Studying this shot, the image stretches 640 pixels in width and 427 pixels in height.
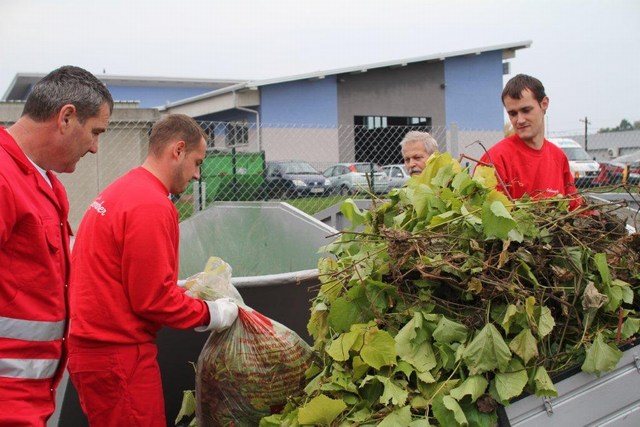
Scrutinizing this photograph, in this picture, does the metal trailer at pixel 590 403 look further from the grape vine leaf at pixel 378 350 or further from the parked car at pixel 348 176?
the parked car at pixel 348 176

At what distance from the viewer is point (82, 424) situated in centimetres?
299

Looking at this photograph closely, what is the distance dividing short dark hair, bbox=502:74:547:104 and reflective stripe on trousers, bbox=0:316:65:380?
2.56m

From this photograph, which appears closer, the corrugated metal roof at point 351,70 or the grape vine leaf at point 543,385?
the grape vine leaf at point 543,385

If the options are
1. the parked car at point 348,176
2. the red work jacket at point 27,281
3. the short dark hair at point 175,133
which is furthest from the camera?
the parked car at point 348,176

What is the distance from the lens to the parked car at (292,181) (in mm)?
9492

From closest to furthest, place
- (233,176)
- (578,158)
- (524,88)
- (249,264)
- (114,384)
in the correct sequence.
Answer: (114,384), (524,88), (249,264), (233,176), (578,158)

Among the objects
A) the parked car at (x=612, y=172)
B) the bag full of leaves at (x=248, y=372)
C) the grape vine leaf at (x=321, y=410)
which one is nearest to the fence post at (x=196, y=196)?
the bag full of leaves at (x=248, y=372)

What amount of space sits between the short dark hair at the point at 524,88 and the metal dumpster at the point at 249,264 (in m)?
1.27

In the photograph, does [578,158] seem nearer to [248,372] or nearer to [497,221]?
[497,221]

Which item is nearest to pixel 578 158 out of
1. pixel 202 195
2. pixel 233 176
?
pixel 233 176

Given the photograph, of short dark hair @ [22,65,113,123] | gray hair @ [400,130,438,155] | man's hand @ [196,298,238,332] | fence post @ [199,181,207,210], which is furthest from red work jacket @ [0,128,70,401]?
fence post @ [199,181,207,210]

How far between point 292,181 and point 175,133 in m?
6.99

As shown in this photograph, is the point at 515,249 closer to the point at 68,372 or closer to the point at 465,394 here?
the point at 465,394

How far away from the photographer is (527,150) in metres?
3.63
